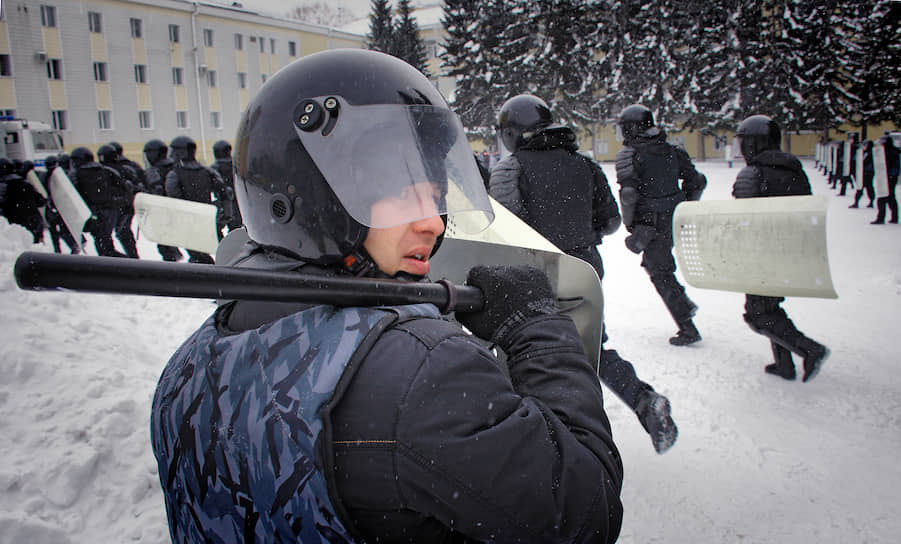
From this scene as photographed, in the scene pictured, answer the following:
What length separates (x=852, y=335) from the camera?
4.80 metres

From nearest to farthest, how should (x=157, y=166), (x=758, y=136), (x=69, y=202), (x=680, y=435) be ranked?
1. (x=680, y=435)
2. (x=758, y=136)
3. (x=69, y=202)
4. (x=157, y=166)

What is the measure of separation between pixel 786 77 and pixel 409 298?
112 ft

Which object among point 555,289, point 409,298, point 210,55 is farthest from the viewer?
point 210,55

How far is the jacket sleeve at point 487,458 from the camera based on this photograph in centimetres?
82

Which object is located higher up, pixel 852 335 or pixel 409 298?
pixel 409 298

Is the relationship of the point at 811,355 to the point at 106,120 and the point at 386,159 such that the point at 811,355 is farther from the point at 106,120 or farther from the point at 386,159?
the point at 106,120

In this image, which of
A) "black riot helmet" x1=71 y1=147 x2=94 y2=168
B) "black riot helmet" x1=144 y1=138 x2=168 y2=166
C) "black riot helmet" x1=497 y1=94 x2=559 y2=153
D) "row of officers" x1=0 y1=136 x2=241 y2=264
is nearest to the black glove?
"black riot helmet" x1=497 y1=94 x2=559 y2=153

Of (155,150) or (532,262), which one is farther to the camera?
(155,150)

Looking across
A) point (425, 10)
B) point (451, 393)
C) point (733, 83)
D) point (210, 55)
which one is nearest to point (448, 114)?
point (451, 393)

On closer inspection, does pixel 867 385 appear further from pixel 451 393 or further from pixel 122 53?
pixel 122 53

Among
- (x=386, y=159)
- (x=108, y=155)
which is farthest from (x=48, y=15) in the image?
(x=386, y=159)

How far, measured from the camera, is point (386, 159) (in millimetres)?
1180

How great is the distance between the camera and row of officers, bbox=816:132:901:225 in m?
10.6

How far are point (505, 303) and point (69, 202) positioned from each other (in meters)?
9.77
